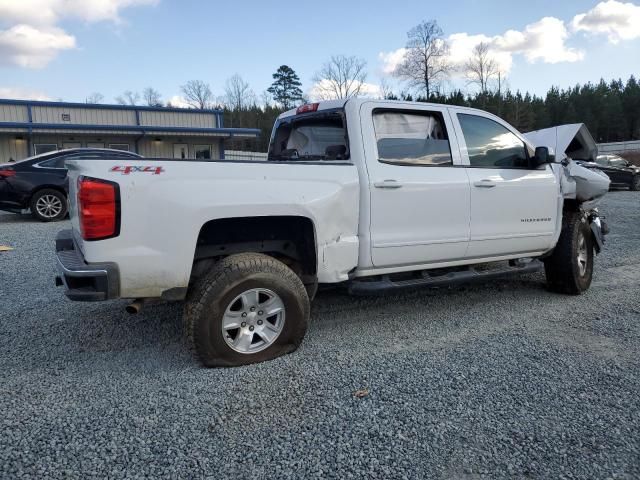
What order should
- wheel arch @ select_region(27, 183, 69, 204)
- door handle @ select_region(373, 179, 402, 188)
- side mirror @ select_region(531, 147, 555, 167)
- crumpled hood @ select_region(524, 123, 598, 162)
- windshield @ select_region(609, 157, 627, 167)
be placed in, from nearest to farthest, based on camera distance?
door handle @ select_region(373, 179, 402, 188) → side mirror @ select_region(531, 147, 555, 167) → crumpled hood @ select_region(524, 123, 598, 162) → wheel arch @ select_region(27, 183, 69, 204) → windshield @ select_region(609, 157, 627, 167)

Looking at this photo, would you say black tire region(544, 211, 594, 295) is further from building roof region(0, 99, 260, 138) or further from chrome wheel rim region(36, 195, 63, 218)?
building roof region(0, 99, 260, 138)

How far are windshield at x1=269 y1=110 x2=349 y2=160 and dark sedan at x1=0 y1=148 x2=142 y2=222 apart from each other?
598cm

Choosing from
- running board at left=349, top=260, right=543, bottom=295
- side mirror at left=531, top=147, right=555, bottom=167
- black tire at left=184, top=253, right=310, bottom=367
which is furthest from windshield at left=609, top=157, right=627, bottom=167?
black tire at left=184, top=253, right=310, bottom=367

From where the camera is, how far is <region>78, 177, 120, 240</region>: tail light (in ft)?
9.58

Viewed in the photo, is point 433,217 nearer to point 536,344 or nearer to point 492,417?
point 536,344

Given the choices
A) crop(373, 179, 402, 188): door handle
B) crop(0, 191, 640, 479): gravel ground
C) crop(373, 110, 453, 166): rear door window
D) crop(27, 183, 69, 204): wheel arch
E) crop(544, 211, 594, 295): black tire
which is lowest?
crop(0, 191, 640, 479): gravel ground

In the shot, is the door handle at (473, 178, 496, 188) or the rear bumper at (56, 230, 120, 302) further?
the door handle at (473, 178, 496, 188)

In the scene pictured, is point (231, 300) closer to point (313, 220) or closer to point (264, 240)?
point (264, 240)

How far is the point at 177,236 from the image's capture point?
3107 millimetres

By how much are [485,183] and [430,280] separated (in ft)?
3.39

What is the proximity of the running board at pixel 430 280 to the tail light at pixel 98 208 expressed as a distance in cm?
186

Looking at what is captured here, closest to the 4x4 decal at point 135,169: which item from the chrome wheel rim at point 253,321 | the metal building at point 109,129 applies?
the chrome wheel rim at point 253,321

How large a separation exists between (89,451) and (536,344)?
3.19 meters

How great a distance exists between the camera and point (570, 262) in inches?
201
